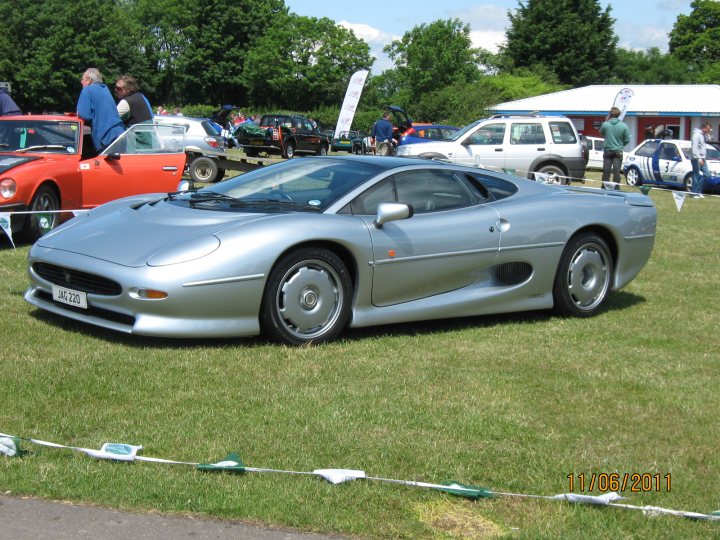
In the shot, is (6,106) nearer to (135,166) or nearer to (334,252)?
(135,166)

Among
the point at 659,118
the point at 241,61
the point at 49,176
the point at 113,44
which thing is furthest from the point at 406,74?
the point at 49,176

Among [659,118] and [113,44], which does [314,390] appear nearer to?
[659,118]

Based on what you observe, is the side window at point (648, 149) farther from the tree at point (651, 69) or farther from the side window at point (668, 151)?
the tree at point (651, 69)

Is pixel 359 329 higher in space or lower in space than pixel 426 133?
lower

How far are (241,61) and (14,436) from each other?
263ft

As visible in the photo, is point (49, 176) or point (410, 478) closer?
point (410, 478)

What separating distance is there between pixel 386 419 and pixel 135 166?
22.9 feet

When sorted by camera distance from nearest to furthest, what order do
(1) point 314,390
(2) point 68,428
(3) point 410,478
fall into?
(3) point 410,478
(2) point 68,428
(1) point 314,390

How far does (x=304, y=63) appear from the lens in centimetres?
7844

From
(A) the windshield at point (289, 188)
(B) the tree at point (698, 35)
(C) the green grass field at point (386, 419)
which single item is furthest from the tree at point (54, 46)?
(C) the green grass field at point (386, 419)

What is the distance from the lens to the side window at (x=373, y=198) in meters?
6.54

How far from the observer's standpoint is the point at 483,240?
689 centimetres

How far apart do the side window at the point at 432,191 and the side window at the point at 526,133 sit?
14206 mm

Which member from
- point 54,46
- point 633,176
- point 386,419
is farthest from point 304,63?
point 386,419
